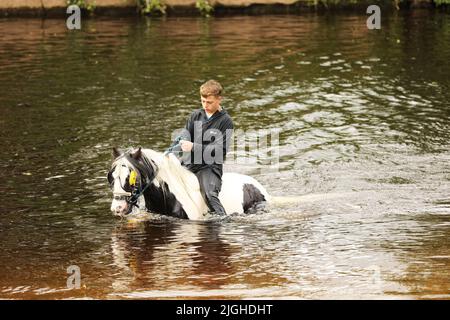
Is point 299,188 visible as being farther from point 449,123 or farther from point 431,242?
point 449,123

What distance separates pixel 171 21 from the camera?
111 feet

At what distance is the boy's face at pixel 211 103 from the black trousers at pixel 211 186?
84 centimetres

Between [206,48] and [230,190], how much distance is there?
15.5 m

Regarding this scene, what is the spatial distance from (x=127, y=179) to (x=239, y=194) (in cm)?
200

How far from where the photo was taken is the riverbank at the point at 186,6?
34281 millimetres

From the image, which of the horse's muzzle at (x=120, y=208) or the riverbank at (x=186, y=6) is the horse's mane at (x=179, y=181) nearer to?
the horse's muzzle at (x=120, y=208)

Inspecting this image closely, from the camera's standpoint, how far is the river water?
10586 millimetres

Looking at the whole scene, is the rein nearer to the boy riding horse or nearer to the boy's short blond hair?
the boy riding horse

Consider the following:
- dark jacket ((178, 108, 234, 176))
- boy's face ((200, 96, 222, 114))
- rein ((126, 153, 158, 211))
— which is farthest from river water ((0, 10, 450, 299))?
boy's face ((200, 96, 222, 114))

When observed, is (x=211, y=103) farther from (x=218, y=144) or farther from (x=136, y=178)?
(x=136, y=178)

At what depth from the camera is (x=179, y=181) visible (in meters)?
12.0

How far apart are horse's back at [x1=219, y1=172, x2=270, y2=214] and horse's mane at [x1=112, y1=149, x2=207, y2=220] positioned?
15.6 inches

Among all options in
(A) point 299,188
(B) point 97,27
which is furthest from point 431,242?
(B) point 97,27

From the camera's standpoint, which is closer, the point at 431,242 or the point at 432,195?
the point at 431,242
